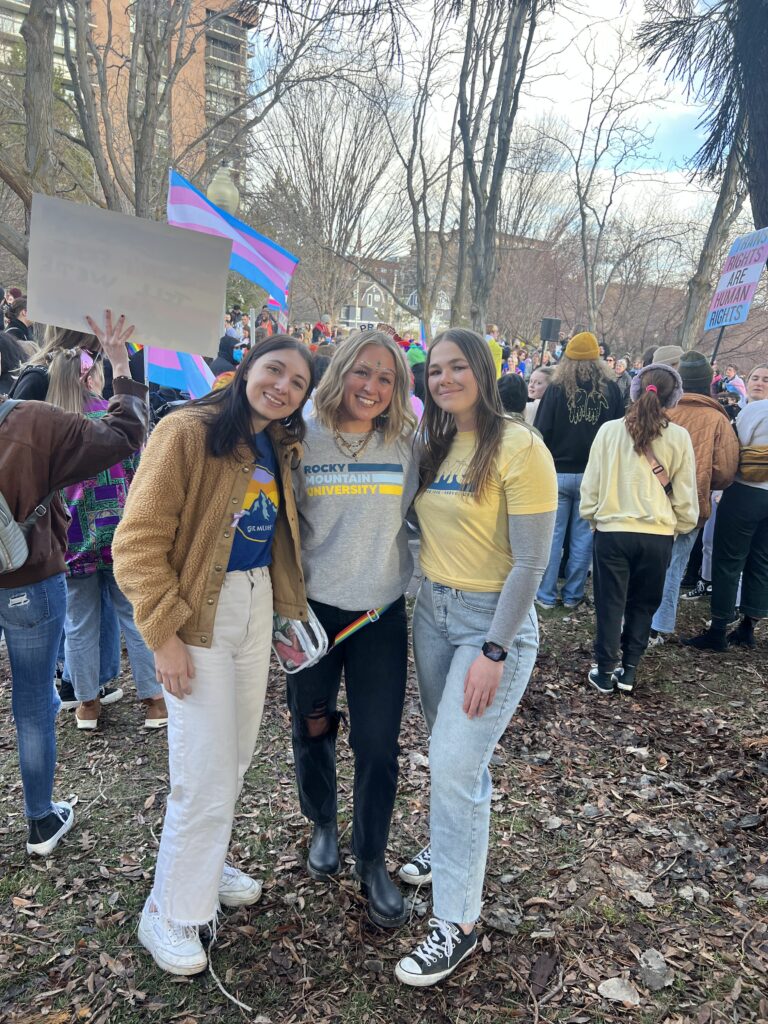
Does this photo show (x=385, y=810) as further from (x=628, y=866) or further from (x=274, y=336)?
(x=274, y=336)

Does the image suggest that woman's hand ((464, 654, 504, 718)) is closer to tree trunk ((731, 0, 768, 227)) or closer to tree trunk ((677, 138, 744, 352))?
tree trunk ((731, 0, 768, 227))

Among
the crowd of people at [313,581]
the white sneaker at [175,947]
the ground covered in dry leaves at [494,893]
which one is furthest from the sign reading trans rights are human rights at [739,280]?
the white sneaker at [175,947]

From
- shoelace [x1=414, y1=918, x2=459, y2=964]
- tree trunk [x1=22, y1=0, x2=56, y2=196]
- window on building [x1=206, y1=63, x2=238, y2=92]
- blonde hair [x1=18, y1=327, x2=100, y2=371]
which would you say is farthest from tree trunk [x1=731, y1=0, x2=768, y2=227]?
window on building [x1=206, y1=63, x2=238, y2=92]

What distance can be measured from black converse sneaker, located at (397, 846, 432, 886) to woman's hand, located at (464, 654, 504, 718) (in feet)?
3.52

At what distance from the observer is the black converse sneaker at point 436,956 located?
7.45 ft

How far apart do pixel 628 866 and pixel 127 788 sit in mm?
2594

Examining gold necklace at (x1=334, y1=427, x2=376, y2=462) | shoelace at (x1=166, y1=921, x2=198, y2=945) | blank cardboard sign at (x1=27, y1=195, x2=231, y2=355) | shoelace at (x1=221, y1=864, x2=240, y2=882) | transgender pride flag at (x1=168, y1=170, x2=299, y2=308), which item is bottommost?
shoelace at (x1=221, y1=864, x2=240, y2=882)

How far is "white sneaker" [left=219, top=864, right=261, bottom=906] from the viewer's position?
2646mm

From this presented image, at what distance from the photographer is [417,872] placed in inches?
111

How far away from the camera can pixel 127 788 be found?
11.2ft

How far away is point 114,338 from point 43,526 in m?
0.87

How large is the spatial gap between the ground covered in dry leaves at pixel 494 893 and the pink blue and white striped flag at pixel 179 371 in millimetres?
2191

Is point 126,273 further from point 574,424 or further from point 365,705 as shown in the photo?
point 574,424

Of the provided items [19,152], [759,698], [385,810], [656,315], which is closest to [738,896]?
[385,810]
